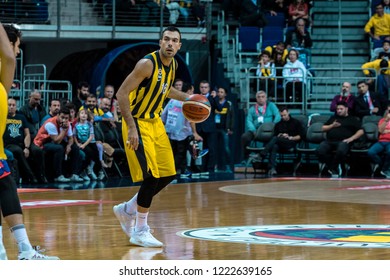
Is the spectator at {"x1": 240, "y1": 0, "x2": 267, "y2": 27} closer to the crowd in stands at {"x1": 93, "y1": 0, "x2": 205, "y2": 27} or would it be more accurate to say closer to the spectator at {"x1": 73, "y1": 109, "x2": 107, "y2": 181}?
the crowd in stands at {"x1": 93, "y1": 0, "x2": 205, "y2": 27}

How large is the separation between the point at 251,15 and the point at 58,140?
8.65 meters

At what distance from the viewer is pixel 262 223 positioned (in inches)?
431

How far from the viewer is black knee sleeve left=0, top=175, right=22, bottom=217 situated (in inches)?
286

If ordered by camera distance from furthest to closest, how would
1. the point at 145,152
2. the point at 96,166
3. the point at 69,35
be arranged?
the point at 69,35 < the point at 96,166 < the point at 145,152

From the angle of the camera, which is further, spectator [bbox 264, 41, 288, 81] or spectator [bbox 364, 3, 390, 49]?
spectator [bbox 364, 3, 390, 49]

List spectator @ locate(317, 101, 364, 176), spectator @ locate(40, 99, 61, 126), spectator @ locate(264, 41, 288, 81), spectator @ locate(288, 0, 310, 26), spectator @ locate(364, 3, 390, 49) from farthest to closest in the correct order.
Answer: spectator @ locate(288, 0, 310, 26), spectator @ locate(364, 3, 390, 49), spectator @ locate(264, 41, 288, 81), spectator @ locate(317, 101, 364, 176), spectator @ locate(40, 99, 61, 126)

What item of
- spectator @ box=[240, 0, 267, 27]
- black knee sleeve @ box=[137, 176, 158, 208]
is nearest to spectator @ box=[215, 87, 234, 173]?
spectator @ box=[240, 0, 267, 27]

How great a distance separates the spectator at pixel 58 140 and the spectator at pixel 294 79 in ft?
20.1

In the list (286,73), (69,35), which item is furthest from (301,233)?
(69,35)

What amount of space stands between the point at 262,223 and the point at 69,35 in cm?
1411

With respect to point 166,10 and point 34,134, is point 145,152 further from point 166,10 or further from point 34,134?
point 166,10

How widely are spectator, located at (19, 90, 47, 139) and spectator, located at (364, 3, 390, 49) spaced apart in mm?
9827

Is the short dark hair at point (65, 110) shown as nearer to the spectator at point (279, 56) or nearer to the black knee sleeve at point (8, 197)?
the spectator at point (279, 56)

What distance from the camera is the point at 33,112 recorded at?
61.9 ft
